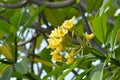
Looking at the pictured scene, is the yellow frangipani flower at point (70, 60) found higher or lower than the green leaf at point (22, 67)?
lower

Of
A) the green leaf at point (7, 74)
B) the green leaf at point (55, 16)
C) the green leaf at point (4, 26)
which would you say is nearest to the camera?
the green leaf at point (7, 74)

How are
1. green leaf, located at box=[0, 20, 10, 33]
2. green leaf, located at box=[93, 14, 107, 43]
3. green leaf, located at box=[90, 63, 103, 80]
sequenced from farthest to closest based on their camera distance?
green leaf, located at box=[0, 20, 10, 33] → green leaf, located at box=[93, 14, 107, 43] → green leaf, located at box=[90, 63, 103, 80]

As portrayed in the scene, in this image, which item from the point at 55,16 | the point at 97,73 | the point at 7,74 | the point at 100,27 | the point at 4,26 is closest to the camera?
the point at 97,73

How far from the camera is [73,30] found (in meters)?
0.79

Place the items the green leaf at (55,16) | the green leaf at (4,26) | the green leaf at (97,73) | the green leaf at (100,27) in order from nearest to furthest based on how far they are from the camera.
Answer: the green leaf at (97,73) < the green leaf at (100,27) < the green leaf at (4,26) < the green leaf at (55,16)

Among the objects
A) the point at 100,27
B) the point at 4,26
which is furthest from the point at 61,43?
the point at 4,26

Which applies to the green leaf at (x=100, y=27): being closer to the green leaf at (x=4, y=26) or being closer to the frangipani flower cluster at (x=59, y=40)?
the frangipani flower cluster at (x=59, y=40)

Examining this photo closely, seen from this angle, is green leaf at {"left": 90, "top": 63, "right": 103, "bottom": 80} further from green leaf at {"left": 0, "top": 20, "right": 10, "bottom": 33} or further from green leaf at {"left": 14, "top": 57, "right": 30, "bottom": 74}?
green leaf at {"left": 0, "top": 20, "right": 10, "bottom": 33}

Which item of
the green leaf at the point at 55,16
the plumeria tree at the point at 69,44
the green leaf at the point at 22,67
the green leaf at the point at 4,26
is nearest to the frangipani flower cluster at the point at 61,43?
the plumeria tree at the point at 69,44

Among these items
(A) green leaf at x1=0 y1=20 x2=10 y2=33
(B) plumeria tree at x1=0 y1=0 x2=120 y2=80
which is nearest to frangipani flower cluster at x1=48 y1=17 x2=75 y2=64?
(B) plumeria tree at x1=0 y1=0 x2=120 y2=80

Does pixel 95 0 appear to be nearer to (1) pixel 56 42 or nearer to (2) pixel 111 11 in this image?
(1) pixel 56 42

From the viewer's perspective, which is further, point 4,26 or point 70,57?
point 4,26

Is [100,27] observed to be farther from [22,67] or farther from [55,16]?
[55,16]

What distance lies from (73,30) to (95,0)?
0.20 metres
